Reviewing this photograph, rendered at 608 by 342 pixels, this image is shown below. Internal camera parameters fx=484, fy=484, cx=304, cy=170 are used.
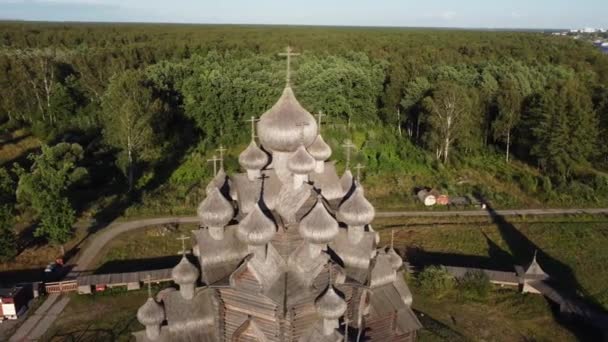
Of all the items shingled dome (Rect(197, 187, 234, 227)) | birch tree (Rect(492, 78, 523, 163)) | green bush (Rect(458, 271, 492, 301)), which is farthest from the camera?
birch tree (Rect(492, 78, 523, 163))

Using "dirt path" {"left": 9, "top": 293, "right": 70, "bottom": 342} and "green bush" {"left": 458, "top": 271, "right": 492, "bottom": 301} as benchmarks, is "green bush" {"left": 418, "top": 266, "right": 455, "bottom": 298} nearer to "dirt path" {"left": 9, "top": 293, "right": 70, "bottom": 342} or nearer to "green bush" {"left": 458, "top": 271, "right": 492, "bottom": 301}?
"green bush" {"left": 458, "top": 271, "right": 492, "bottom": 301}

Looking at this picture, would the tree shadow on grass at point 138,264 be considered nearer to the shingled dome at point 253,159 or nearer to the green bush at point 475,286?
the shingled dome at point 253,159

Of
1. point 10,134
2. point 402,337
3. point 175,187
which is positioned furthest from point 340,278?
point 10,134

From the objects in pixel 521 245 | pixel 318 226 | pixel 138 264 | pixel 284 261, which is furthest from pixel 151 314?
pixel 521 245

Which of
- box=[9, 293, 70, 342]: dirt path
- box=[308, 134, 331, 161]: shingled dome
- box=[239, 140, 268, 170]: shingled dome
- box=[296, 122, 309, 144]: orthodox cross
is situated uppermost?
box=[296, 122, 309, 144]: orthodox cross

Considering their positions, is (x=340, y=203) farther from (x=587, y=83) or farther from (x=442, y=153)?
(x=587, y=83)

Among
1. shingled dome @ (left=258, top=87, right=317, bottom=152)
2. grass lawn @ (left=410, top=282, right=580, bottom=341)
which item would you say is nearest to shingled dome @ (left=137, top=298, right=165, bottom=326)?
shingled dome @ (left=258, top=87, right=317, bottom=152)
